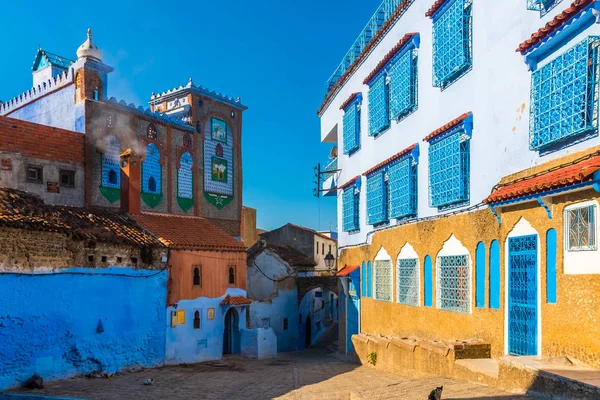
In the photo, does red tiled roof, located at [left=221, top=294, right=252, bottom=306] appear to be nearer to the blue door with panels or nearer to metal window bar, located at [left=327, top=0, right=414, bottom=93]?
metal window bar, located at [left=327, top=0, right=414, bottom=93]

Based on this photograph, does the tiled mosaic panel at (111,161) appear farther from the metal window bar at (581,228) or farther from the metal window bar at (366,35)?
the metal window bar at (581,228)

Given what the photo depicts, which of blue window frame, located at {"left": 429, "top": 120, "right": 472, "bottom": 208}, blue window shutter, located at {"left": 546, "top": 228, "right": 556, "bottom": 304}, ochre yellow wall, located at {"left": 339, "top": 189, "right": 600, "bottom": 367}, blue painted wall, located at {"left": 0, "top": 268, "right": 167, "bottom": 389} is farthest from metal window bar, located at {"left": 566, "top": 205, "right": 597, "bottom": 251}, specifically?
blue painted wall, located at {"left": 0, "top": 268, "right": 167, "bottom": 389}

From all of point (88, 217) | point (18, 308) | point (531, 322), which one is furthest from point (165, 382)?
point (531, 322)

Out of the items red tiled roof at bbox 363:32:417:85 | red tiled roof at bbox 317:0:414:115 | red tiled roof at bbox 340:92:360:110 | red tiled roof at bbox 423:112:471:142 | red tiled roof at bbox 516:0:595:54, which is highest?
red tiled roof at bbox 317:0:414:115

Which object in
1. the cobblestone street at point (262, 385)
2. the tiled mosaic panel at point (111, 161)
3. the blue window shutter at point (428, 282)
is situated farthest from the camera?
the tiled mosaic panel at point (111, 161)

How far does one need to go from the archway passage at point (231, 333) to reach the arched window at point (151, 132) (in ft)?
26.5

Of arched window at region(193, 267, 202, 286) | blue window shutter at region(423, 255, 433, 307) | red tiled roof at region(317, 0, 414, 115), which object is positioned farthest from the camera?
arched window at region(193, 267, 202, 286)

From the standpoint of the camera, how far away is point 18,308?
1357 cm

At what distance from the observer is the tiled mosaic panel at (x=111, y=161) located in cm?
2142

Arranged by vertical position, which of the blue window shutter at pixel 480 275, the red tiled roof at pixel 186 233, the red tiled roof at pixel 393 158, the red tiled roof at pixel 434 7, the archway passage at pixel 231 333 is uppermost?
the red tiled roof at pixel 434 7

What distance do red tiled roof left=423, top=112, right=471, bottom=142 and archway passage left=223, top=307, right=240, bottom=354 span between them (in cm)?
1179

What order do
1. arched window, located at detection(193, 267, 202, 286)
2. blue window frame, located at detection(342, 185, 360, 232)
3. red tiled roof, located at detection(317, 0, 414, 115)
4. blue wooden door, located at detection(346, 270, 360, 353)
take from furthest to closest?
arched window, located at detection(193, 267, 202, 286) < blue window frame, located at detection(342, 185, 360, 232) < blue wooden door, located at detection(346, 270, 360, 353) < red tiled roof, located at detection(317, 0, 414, 115)

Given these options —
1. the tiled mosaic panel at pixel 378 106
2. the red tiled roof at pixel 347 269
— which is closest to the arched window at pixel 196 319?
the red tiled roof at pixel 347 269

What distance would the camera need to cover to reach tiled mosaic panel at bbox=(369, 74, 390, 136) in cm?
1596
